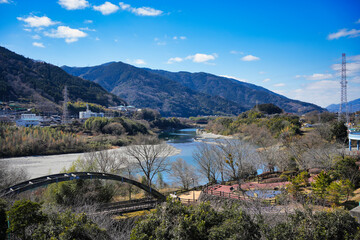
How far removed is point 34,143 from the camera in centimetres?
5625

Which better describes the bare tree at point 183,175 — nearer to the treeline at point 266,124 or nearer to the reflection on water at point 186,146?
the reflection on water at point 186,146

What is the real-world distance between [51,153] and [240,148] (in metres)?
44.1

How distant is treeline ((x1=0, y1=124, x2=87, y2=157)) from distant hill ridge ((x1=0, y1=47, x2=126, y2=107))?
71.6 m

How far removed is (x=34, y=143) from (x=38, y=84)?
103m

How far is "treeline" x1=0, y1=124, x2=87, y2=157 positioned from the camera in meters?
52.6

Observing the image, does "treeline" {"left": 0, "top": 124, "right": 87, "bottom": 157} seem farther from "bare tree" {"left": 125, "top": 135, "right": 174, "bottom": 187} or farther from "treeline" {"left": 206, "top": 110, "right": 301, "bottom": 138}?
"treeline" {"left": 206, "top": 110, "right": 301, "bottom": 138}

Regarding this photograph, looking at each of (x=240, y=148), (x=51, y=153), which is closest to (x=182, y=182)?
(x=240, y=148)

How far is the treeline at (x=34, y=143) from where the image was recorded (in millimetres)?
52562

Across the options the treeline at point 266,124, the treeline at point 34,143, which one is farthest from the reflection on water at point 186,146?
the treeline at point 34,143

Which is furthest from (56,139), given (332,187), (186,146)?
(332,187)

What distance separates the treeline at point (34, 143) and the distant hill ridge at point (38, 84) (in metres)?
71.6

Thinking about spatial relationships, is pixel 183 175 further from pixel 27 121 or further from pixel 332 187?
pixel 27 121

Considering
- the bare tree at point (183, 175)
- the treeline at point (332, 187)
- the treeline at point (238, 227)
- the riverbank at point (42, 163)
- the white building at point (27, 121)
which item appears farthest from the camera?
the white building at point (27, 121)

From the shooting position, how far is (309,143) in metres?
41.9
